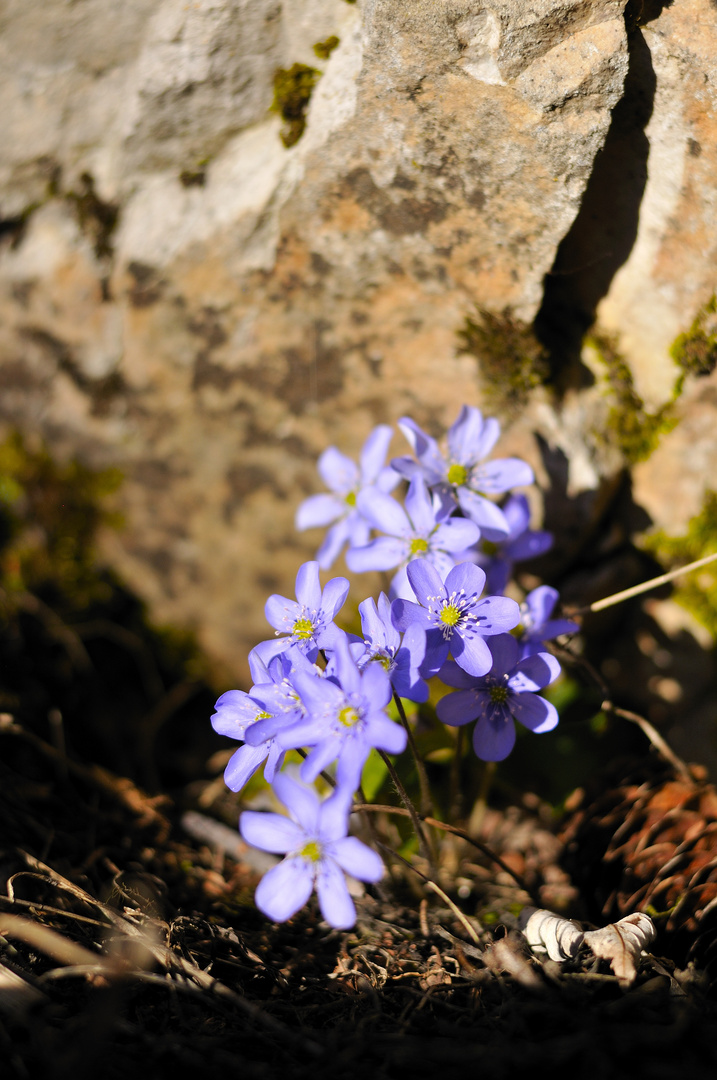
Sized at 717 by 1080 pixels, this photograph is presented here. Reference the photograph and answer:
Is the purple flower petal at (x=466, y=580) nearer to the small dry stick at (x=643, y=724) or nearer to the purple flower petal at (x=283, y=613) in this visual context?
A: the purple flower petal at (x=283, y=613)

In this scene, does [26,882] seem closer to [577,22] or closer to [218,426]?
[218,426]

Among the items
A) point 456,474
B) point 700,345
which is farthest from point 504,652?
point 700,345

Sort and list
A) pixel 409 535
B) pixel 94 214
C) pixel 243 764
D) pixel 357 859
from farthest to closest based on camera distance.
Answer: pixel 94 214 < pixel 409 535 < pixel 243 764 < pixel 357 859

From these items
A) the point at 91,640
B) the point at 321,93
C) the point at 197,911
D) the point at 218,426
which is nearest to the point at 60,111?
the point at 321,93

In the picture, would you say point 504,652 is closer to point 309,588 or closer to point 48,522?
point 309,588

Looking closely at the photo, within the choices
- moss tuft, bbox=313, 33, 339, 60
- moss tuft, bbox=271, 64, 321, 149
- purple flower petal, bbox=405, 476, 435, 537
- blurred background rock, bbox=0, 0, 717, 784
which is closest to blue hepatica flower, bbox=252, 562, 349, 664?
purple flower petal, bbox=405, 476, 435, 537

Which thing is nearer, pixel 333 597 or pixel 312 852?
pixel 312 852
